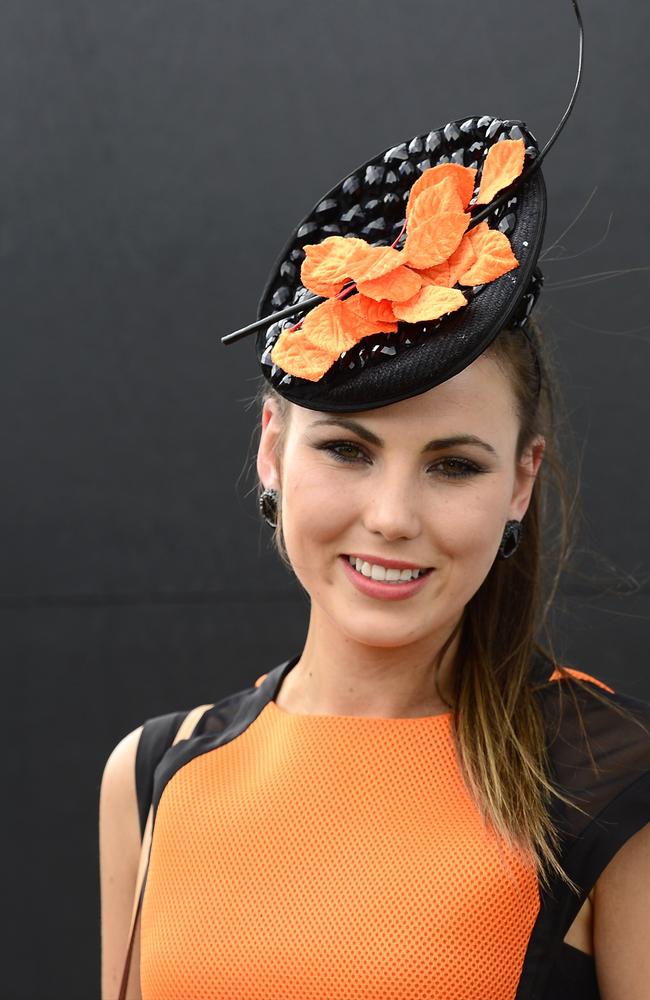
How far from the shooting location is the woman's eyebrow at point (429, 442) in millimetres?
1262

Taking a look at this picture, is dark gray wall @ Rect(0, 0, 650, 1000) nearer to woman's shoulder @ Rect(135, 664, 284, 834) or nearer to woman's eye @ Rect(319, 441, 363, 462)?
woman's shoulder @ Rect(135, 664, 284, 834)

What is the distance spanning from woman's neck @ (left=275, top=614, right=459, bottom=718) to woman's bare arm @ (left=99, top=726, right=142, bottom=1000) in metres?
0.30

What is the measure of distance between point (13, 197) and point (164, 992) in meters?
1.39

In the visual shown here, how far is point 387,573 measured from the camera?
1288 mm

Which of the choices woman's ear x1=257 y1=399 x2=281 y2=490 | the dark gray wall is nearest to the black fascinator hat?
woman's ear x1=257 y1=399 x2=281 y2=490

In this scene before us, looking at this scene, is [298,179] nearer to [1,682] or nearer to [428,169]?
[428,169]

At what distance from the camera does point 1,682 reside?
2.27 meters

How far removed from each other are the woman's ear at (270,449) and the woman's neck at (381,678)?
0.17m

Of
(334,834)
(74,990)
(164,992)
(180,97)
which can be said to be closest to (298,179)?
(180,97)

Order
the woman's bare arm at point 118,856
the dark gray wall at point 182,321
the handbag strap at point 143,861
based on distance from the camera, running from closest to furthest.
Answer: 1. the handbag strap at point 143,861
2. the woman's bare arm at point 118,856
3. the dark gray wall at point 182,321

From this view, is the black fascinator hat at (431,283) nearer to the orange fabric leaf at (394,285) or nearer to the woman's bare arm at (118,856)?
the orange fabric leaf at (394,285)

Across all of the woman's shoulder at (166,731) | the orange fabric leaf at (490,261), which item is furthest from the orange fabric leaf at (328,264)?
the woman's shoulder at (166,731)

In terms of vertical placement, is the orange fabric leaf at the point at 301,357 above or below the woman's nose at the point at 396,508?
above

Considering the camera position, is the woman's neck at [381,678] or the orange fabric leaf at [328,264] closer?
the orange fabric leaf at [328,264]
